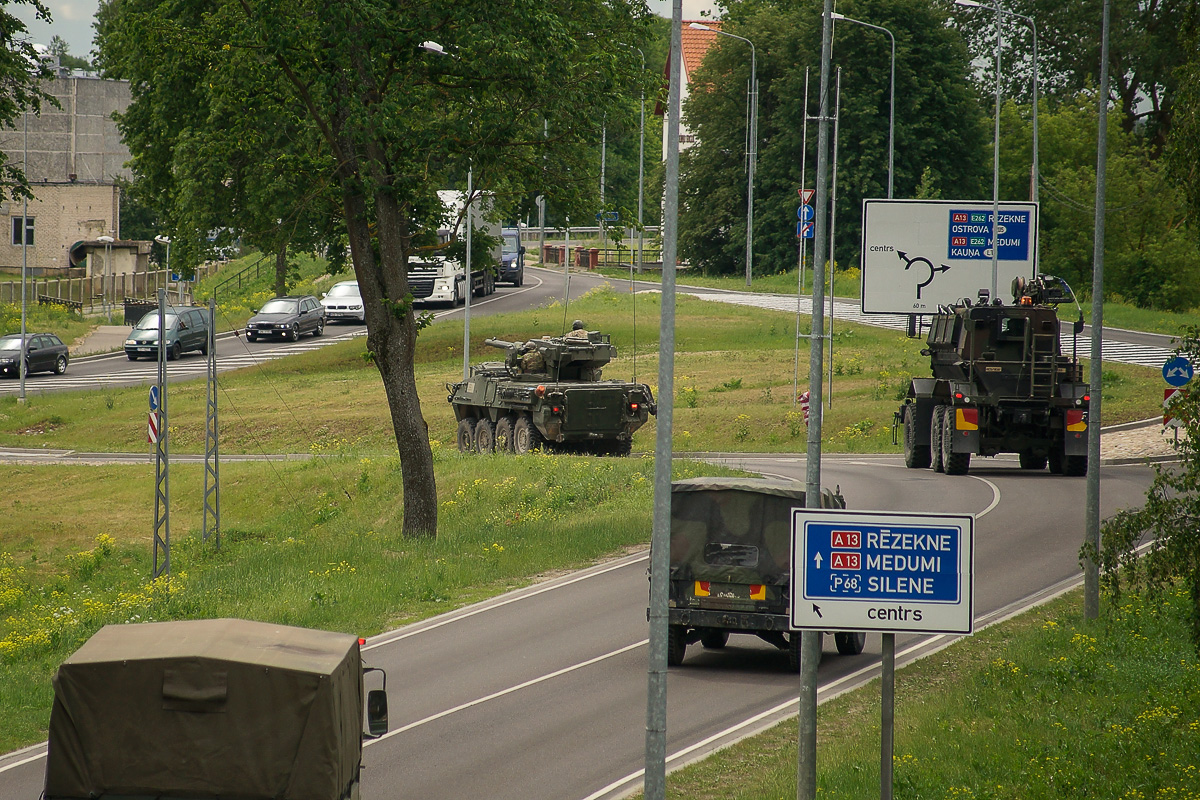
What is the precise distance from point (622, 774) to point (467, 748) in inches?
61.5

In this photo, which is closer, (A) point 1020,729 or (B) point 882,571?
(B) point 882,571

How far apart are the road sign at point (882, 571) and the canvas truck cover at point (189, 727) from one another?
2.66 metres

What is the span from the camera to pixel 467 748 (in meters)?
11.9

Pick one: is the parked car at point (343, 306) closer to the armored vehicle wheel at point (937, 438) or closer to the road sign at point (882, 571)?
the armored vehicle wheel at point (937, 438)

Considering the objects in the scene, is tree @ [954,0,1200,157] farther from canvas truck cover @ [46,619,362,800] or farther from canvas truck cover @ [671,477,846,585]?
canvas truck cover @ [46,619,362,800]

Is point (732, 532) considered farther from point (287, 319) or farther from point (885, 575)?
point (287, 319)

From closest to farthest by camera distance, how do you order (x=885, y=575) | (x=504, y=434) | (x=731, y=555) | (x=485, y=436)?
1. (x=885, y=575)
2. (x=731, y=555)
3. (x=504, y=434)
4. (x=485, y=436)

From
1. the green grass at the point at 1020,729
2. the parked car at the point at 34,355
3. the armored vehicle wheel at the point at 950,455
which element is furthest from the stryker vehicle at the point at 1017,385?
the parked car at the point at 34,355

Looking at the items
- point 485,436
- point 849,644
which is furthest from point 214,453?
point 849,644

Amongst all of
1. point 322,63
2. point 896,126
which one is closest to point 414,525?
point 322,63

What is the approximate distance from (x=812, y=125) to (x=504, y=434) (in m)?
40.9

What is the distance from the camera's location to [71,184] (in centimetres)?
6962

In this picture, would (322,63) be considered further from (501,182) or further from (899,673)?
(899,673)

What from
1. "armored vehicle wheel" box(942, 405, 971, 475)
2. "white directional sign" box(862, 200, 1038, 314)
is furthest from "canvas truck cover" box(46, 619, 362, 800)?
"white directional sign" box(862, 200, 1038, 314)
